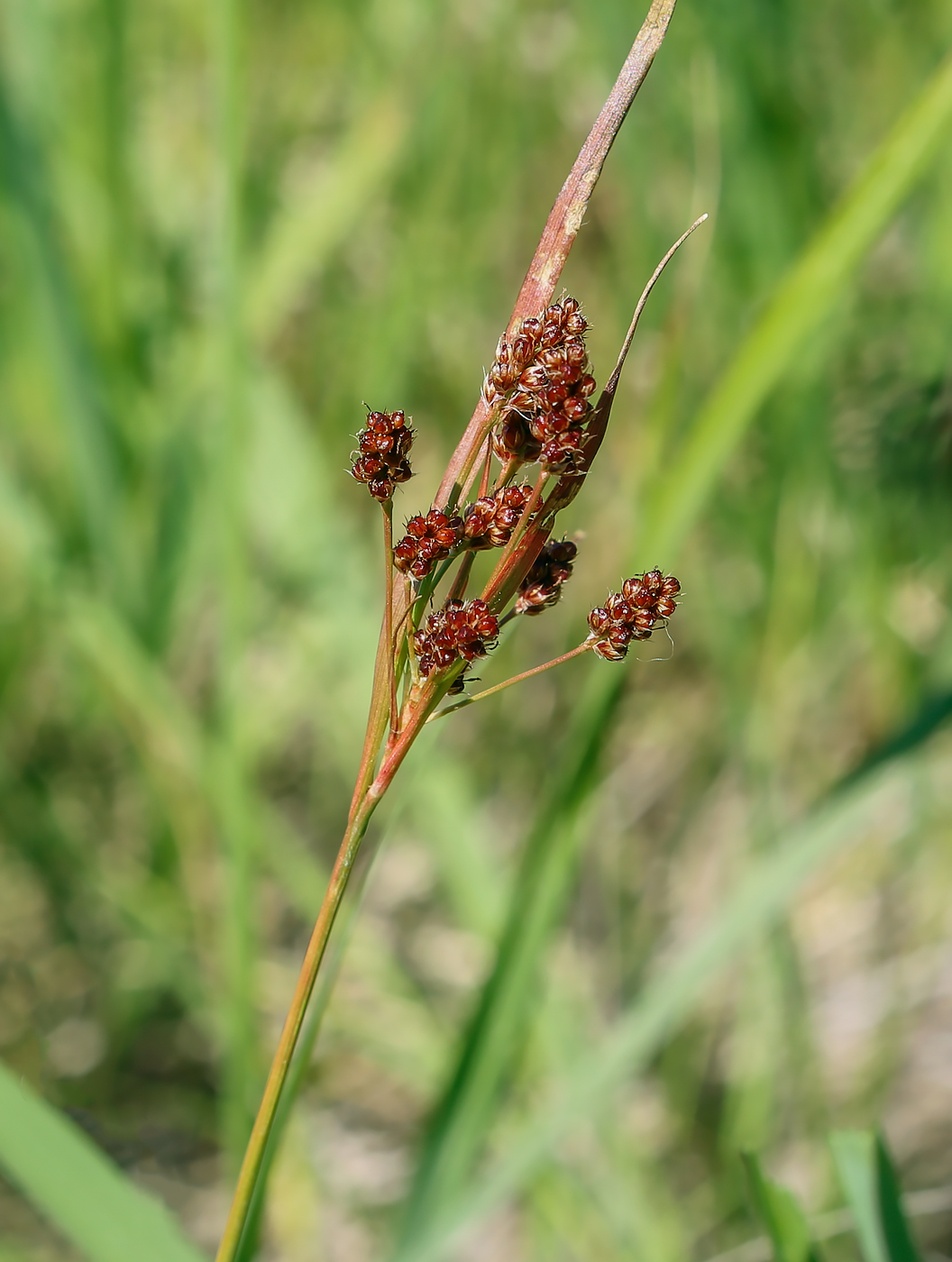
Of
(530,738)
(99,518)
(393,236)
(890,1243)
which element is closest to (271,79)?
(393,236)

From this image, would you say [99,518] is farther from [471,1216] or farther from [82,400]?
[471,1216]

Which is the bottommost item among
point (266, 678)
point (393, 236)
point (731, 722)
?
point (731, 722)

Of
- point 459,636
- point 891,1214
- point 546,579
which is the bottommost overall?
point 891,1214

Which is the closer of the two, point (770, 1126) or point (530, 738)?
point (770, 1126)

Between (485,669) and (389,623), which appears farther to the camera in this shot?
(485,669)

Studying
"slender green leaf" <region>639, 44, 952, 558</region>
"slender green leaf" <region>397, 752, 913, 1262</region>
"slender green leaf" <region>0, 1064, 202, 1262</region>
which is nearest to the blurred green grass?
"slender green leaf" <region>639, 44, 952, 558</region>

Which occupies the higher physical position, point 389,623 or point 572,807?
point 572,807

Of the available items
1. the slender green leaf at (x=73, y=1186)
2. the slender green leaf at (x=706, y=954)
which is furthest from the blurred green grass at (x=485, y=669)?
the slender green leaf at (x=73, y=1186)

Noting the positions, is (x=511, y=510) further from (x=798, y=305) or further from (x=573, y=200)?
(x=798, y=305)

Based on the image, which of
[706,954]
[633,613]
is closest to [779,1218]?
[706,954]
